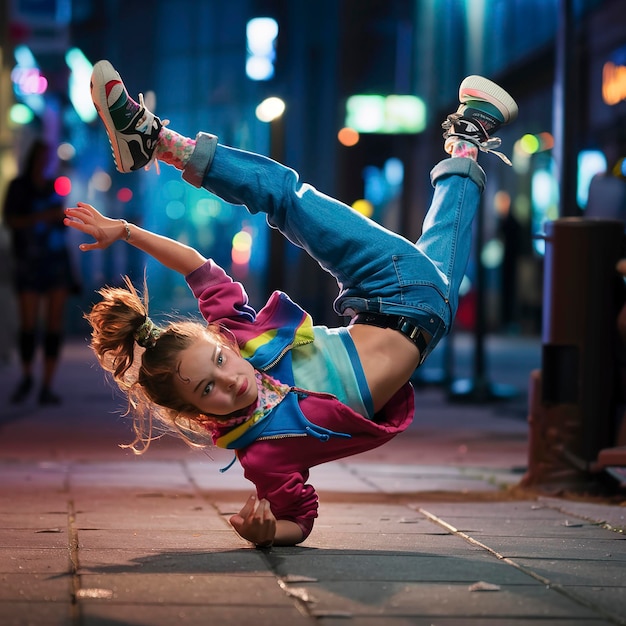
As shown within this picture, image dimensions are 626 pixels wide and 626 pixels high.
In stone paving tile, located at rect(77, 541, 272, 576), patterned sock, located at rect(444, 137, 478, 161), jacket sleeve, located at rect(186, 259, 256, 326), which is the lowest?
stone paving tile, located at rect(77, 541, 272, 576)

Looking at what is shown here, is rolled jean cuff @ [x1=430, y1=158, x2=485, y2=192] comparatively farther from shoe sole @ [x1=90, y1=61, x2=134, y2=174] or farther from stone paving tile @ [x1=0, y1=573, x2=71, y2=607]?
stone paving tile @ [x1=0, y1=573, x2=71, y2=607]

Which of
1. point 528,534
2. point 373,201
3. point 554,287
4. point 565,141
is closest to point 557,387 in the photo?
point 554,287

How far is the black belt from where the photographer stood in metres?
4.15

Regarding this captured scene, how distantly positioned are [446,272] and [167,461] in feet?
10.1

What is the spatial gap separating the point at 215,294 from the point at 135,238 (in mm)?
322

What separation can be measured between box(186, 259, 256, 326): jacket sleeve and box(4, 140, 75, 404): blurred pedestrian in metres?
5.92

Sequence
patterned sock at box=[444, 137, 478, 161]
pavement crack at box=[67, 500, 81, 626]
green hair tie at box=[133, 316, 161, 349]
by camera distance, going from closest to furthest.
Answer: pavement crack at box=[67, 500, 81, 626] < green hair tie at box=[133, 316, 161, 349] < patterned sock at box=[444, 137, 478, 161]

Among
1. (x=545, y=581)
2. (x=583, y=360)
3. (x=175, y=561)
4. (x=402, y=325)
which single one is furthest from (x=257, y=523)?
(x=583, y=360)

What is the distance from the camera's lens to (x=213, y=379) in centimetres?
384

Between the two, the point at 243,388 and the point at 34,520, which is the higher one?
the point at 243,388

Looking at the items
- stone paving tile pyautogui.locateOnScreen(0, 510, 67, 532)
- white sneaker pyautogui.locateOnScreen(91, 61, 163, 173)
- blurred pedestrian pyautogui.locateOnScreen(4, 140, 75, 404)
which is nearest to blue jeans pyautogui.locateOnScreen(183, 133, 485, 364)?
white sneaker pyautogui.locateOnScreen(91, 61, 163, 173)

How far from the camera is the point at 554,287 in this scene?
19.0ft

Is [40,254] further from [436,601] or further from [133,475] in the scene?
[436,601]

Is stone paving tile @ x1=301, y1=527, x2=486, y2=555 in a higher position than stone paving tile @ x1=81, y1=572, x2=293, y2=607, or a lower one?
lower
